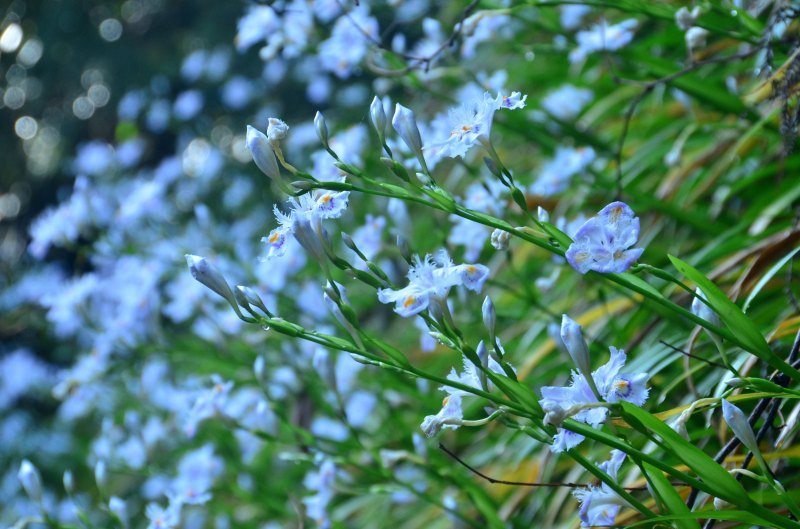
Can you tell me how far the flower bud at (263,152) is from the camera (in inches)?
44.5

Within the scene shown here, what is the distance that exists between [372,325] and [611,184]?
2171 mm

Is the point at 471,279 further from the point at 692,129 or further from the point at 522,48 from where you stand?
the point at 692,129

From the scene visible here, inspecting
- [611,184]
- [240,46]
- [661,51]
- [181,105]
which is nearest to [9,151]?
[181,105]

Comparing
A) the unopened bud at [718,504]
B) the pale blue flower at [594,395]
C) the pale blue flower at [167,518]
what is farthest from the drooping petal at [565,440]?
the pale blue flower at [167,518]

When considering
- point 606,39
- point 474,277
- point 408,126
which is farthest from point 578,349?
point 606,39

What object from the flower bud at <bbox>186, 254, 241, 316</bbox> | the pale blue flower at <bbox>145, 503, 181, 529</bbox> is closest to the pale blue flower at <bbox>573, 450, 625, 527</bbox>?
the flower bud at <bbox>186, 254, 241, 316</bbox>

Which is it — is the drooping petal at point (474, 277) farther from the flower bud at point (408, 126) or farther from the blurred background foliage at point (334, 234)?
the blurred background foliage at point (334, 234)

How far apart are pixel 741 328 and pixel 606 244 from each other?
0.24 metres

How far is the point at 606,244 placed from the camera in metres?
1.00

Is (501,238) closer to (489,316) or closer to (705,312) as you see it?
(489,316)

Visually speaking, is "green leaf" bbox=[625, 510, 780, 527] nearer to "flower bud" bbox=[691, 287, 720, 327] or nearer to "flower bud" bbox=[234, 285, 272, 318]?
"flower bud" bbox=[691, 287, 720, 327]

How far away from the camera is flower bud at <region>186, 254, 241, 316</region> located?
1.16 m

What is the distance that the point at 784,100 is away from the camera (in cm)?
140

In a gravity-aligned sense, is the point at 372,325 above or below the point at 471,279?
below
